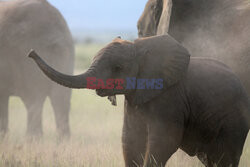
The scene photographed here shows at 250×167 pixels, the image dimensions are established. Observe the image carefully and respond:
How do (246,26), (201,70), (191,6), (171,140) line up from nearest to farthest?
1. (171,140)
2. (201,70)
3. (246,26)
4. (191,6)

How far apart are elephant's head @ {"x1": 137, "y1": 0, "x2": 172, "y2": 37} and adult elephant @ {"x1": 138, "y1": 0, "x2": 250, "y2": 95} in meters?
0.01

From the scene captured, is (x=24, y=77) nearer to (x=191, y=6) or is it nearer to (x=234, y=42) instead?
(x=191, y=6)

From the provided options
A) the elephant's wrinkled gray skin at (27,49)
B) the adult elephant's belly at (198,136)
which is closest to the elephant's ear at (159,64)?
the adult elephant's belly at (198,136)

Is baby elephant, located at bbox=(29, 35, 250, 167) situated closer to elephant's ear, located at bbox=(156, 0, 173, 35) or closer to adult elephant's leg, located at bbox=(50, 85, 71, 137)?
elephant's ear, located at bbox=(156, 0, 173, 35)

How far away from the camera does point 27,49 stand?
7410 millimetres

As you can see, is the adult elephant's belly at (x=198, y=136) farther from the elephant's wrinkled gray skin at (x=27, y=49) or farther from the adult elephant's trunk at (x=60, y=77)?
the elephant's wrinkled gray skin at (x=27, y=49)

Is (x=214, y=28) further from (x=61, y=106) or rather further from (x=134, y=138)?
(x=61, y=106)

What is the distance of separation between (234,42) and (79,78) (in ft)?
7.52

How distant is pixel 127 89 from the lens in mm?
3838

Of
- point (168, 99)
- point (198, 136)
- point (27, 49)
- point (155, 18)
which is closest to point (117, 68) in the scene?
point (168, 99)

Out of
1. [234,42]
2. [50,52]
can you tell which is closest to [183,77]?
[234,42]

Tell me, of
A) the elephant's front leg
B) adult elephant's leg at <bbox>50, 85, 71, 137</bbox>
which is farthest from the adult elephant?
adult elephant's leg at <bbox>50, 85, 71, 137</bbox>

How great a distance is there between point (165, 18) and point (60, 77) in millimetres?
2651

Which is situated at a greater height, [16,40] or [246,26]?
[246,26]
